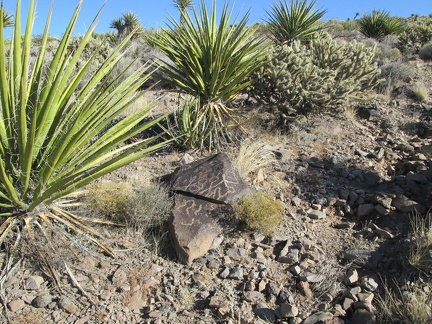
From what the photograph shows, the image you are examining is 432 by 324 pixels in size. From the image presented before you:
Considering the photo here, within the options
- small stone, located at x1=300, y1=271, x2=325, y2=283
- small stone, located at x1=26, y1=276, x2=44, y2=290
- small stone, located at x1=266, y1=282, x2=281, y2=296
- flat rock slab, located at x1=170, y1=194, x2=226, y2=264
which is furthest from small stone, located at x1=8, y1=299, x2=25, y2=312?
small stone, located at x1=300, y1=271, x2=325, y2=283

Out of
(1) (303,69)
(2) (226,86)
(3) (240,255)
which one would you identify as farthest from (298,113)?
(3) (240,255)

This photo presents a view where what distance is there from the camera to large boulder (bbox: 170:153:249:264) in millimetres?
3939

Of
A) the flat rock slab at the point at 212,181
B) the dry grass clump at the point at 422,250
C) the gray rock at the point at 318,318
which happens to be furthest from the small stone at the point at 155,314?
the dry grass clump at the point at 422,250

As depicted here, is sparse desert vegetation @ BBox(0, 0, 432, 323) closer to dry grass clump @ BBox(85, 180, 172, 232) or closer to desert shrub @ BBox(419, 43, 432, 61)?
dry grass clump @ BBox(85, 180, 172, 232)

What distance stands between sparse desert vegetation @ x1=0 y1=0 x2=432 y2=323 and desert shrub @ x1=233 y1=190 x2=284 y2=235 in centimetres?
2

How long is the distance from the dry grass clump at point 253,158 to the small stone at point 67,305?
2.65m

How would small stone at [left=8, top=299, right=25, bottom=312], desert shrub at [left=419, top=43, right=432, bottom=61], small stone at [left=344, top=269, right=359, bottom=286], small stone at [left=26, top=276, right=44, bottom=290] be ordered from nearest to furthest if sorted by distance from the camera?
small stone at [left=8, top=299, right=25, bottom=312] < small stone at [left=26, top=276, right=44, bottom=290] < small stone at [left=344, top=269, right=359, bottom=286] < desert shrub at [left=419, top=43, right=432, bottom=61]

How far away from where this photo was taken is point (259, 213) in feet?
13.6

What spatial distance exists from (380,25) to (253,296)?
46.9 ft

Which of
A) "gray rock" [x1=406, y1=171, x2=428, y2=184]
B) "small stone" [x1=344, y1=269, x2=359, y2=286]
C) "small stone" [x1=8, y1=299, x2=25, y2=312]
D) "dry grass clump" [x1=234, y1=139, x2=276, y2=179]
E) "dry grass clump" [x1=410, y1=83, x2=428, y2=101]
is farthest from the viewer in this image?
"dry grass clump" [x1=410, y1=83, x2=428, y2=101]

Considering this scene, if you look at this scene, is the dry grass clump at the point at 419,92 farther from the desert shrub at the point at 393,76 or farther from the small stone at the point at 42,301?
the small stone at the point at 42,301

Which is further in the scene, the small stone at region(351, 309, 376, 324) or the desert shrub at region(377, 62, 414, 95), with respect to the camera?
the desert shrub at region(377, 62, 414, 95)

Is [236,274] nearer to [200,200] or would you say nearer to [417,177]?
[200,200]

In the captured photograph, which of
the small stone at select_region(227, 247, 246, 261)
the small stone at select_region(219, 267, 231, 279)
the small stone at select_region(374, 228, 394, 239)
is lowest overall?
the small stone at select_region(219, 267, 231, 279)
